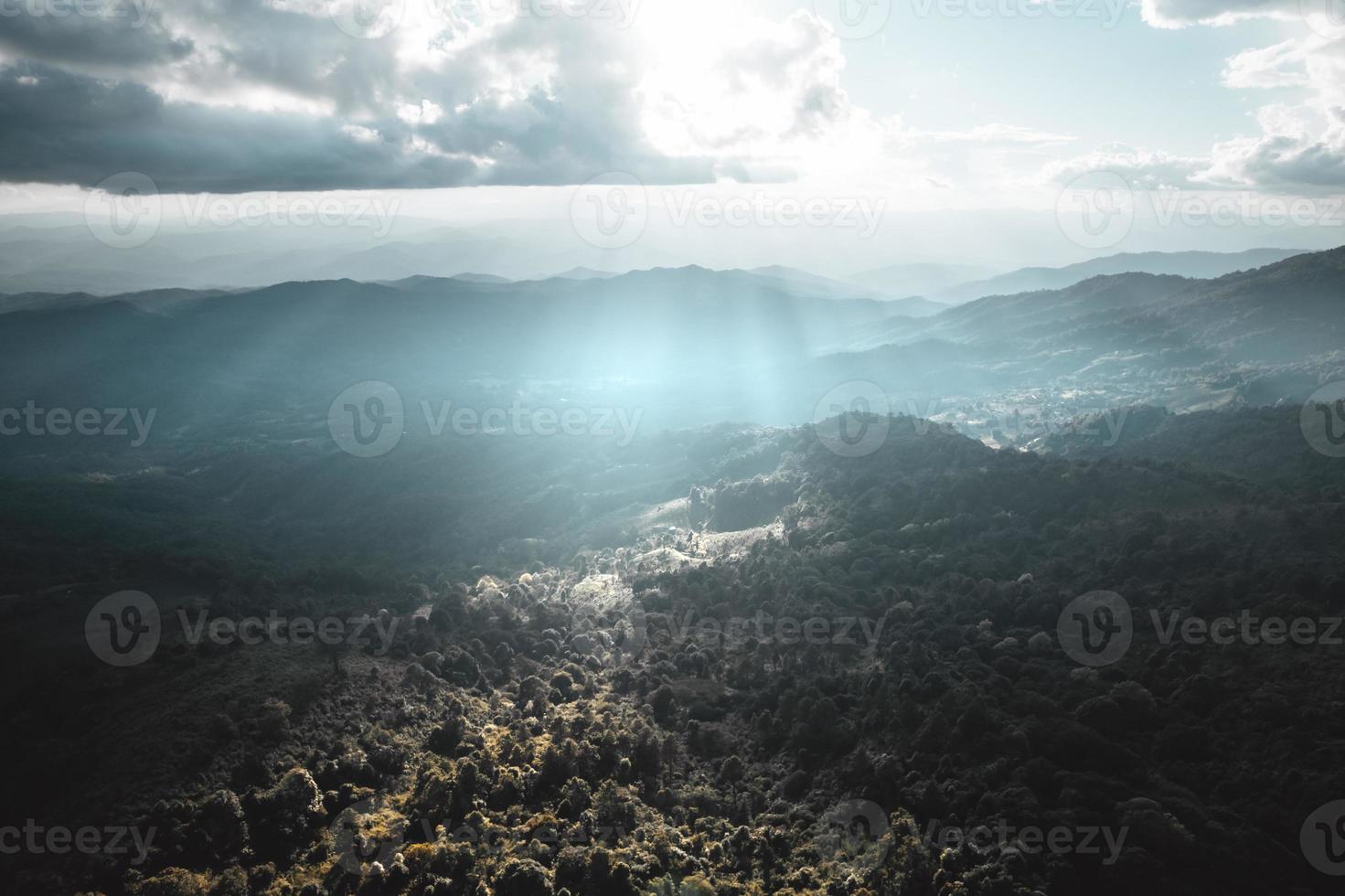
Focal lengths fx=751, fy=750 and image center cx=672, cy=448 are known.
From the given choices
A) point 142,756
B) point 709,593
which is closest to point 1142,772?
point 709,593

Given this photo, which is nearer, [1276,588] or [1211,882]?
[1211,882]

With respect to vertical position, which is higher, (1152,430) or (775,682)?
(1152,430)

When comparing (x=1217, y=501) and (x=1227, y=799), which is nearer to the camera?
(x=1227, y=799)

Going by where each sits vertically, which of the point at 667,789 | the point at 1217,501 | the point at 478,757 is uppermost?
the point at 1217,501

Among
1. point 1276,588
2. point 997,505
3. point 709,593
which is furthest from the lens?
point 997,505

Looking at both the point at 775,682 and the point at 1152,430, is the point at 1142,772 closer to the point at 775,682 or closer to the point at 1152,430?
the point at 775,682

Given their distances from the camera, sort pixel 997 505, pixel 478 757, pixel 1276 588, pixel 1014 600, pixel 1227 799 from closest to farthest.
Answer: pixel 1227 799 < pixel 478 757 < pixel 1276 588 < pixel 1014 600 < pixel 997 505

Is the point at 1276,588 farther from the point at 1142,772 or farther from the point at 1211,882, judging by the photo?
the point at 1211,882

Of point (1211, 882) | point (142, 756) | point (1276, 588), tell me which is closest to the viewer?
point (1211, 882)

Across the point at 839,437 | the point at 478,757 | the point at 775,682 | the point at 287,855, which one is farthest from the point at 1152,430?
the point at 287,855
